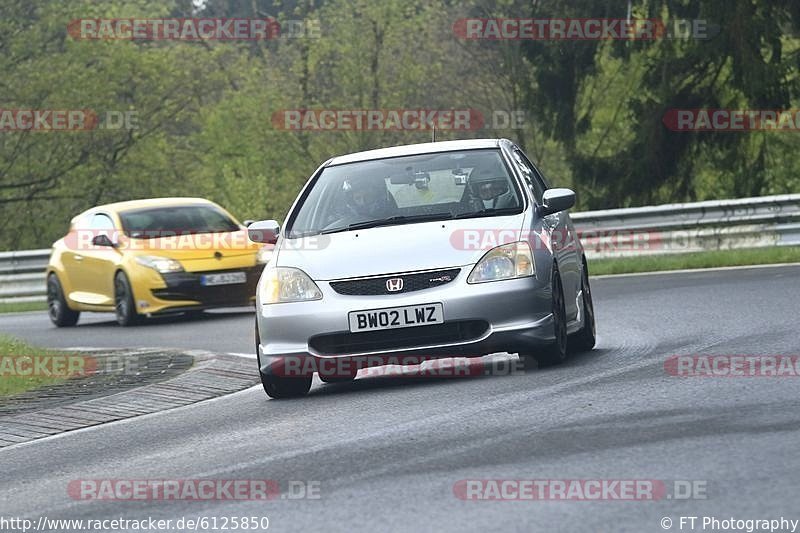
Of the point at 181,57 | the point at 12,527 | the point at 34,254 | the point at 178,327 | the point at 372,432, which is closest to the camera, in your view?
the point at 12,527

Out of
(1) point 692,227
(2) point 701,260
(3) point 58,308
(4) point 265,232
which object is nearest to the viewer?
(4) point 265,232

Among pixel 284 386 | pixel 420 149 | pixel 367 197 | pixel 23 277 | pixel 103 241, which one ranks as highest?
pixel 420 149

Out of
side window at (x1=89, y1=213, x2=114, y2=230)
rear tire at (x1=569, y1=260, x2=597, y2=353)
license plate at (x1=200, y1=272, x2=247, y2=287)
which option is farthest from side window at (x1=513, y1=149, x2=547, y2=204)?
side window at (x1=89, y1=213, x2=114, y2=230)

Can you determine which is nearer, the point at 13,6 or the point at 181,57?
the point at 13,6

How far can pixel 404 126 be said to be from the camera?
5569 cm

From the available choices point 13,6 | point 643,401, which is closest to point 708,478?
point 643,401

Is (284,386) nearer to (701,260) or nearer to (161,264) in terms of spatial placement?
(161,264)

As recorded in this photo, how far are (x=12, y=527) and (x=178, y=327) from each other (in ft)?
42.8

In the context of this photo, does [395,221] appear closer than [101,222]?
Yes

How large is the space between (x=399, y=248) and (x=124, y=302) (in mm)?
10903

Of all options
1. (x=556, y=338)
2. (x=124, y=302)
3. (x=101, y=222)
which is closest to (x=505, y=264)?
(x=556, y=338)

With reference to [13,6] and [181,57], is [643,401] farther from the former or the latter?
[181,57]

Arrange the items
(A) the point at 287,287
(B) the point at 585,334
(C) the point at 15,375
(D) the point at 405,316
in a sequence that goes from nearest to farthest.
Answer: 1. (D) the point at 405,316
2. (A) the point at 287,287
3. (B) the point at 585,334
4. (C) the point at 15,375

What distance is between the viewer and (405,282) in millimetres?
10938
